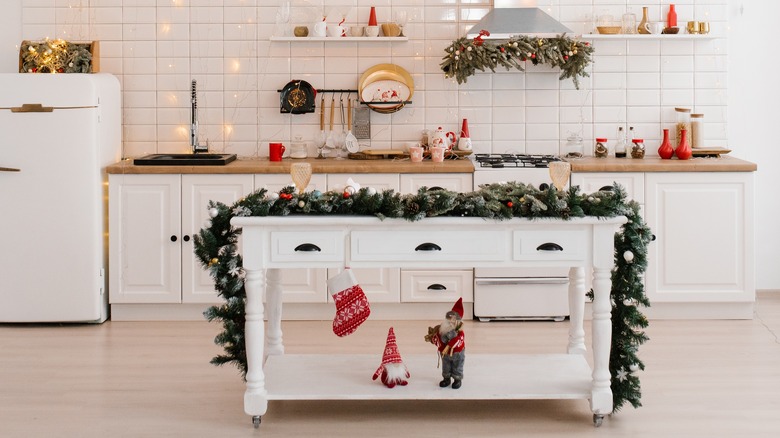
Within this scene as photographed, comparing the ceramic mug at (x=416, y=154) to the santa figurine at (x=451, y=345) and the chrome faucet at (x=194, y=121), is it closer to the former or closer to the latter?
the chrome faucet at (x=194, y=121)

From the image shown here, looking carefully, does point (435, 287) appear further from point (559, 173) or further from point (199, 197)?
point (559, 173)

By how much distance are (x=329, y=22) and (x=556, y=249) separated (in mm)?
3036

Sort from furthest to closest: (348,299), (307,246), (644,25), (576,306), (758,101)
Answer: (758,101) < (644,25) < (576,306) < (348,299) < (307,246)

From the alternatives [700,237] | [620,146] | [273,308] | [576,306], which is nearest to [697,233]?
[700,237]

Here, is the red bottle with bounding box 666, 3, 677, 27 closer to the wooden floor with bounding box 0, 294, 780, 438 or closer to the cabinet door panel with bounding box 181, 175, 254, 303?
the wooden floor with bounding box 0, 294, 780, 438

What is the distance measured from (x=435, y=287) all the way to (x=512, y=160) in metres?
0.85

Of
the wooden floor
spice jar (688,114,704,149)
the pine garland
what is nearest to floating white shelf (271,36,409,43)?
the pine garland

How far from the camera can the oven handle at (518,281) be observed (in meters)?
6.26

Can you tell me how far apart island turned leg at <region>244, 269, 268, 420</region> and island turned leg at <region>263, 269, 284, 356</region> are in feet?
1.44

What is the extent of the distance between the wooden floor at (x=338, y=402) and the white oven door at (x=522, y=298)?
0.07 meters

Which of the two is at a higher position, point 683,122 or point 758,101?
point 758,101

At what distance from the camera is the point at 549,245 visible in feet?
13.9

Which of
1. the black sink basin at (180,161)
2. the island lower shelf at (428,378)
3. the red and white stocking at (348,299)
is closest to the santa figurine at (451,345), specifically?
the island lower shelf at (428,378)

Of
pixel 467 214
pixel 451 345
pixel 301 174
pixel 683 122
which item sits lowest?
pixel 451 345
